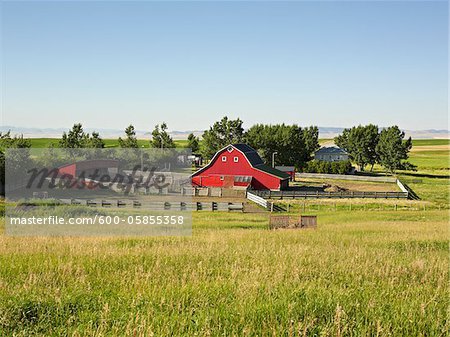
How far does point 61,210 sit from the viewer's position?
3078 cm

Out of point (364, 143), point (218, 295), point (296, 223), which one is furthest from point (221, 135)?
point (218, 295)

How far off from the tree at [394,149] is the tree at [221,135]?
3724cm

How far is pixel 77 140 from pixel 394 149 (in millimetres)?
74238

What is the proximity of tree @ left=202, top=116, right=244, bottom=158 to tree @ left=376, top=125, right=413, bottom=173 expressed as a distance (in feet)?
122

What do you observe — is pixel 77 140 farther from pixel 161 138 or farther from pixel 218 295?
pixel 218 295

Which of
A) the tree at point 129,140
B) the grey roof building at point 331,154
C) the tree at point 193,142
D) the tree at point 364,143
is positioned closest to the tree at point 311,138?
the grey roof building at point 331,154

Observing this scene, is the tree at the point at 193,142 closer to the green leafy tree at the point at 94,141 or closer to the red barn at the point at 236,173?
the green leafy tree at the point at 94,141

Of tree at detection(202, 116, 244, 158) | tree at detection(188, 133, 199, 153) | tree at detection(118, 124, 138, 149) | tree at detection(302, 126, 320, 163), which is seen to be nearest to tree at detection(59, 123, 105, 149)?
tree at detection(118, 124, 138, 149)

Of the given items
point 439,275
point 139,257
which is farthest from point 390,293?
point 139,257

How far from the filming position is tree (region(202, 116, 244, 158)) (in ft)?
325

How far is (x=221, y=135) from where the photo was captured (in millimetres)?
99750

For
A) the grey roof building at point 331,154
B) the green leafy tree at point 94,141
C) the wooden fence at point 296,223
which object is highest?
the green leafy tree at point 94,141

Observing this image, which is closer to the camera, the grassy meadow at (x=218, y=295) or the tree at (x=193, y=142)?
the grassy meadow at (x=218, y=295)

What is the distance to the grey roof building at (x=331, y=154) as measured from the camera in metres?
120
